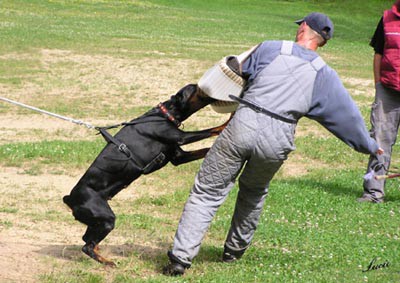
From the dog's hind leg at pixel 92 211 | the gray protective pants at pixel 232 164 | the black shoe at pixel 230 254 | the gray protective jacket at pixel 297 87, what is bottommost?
the black shoe at pixel 230 254

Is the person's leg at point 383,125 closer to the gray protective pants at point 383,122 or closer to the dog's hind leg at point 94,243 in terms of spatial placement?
the gray protective pants at point 383,122

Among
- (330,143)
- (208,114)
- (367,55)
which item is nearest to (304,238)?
(330,143)

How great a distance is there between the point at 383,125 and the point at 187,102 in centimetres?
367

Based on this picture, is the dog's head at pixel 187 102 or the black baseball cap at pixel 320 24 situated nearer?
the black baseball cap at pixel 320 24

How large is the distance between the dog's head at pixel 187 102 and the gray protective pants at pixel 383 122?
3.46 metres

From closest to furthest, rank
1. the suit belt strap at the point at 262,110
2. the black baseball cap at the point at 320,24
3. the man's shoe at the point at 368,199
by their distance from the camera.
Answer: the suit belt strap at the point at 262,110 → the black baseball cap at the point at 320,24 → the man's shoe at the point at 368,199

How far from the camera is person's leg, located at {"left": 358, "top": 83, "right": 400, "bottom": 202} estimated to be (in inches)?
335

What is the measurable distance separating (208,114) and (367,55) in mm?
12149

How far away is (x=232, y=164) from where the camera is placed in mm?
5461

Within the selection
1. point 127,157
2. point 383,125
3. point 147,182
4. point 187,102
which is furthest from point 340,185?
point 127,157

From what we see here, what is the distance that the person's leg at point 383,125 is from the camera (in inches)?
335

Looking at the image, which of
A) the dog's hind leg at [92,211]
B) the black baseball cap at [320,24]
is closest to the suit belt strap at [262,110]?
the black baseball cap at [320,24]

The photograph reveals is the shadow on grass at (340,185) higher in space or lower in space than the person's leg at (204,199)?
lower

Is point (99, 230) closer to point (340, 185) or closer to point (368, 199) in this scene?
point (368, 199)
